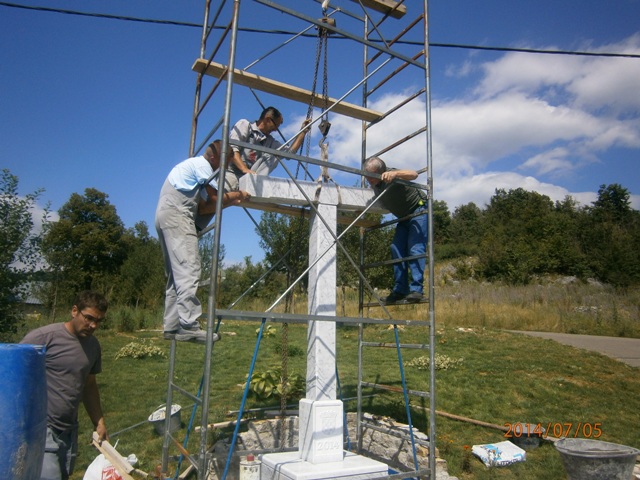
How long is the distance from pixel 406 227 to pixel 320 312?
1.63 metres

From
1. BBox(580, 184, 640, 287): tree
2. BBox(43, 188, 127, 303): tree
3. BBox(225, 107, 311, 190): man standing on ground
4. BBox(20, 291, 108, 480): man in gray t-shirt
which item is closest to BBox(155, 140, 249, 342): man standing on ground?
BBox(225, 107, 311, 190): man standing on ground

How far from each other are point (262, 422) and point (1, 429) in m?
4.57

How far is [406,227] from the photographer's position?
18.7 ft

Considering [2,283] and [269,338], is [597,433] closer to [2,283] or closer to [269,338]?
[269,338]

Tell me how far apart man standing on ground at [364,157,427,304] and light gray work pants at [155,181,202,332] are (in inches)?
79.6

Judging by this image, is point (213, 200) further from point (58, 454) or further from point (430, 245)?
point (58, 454)

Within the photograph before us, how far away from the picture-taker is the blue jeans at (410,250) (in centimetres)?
548

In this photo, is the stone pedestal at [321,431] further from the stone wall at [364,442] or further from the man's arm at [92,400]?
the man's arm at [92,400]

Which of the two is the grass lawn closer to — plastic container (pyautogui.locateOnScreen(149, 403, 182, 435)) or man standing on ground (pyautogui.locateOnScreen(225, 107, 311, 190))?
plastic container (pyautogui.locateOnScreen(149, 403, 182, 435))

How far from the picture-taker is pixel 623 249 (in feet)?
110

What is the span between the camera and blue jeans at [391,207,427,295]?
18.0ft

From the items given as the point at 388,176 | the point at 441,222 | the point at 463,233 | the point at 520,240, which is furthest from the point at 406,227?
the point at 441,222

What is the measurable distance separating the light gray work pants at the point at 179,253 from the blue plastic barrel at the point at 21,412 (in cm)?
210

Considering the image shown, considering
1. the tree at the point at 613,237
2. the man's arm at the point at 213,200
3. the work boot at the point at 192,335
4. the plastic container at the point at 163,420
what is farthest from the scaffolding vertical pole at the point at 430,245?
the tree at the point at 613,237
